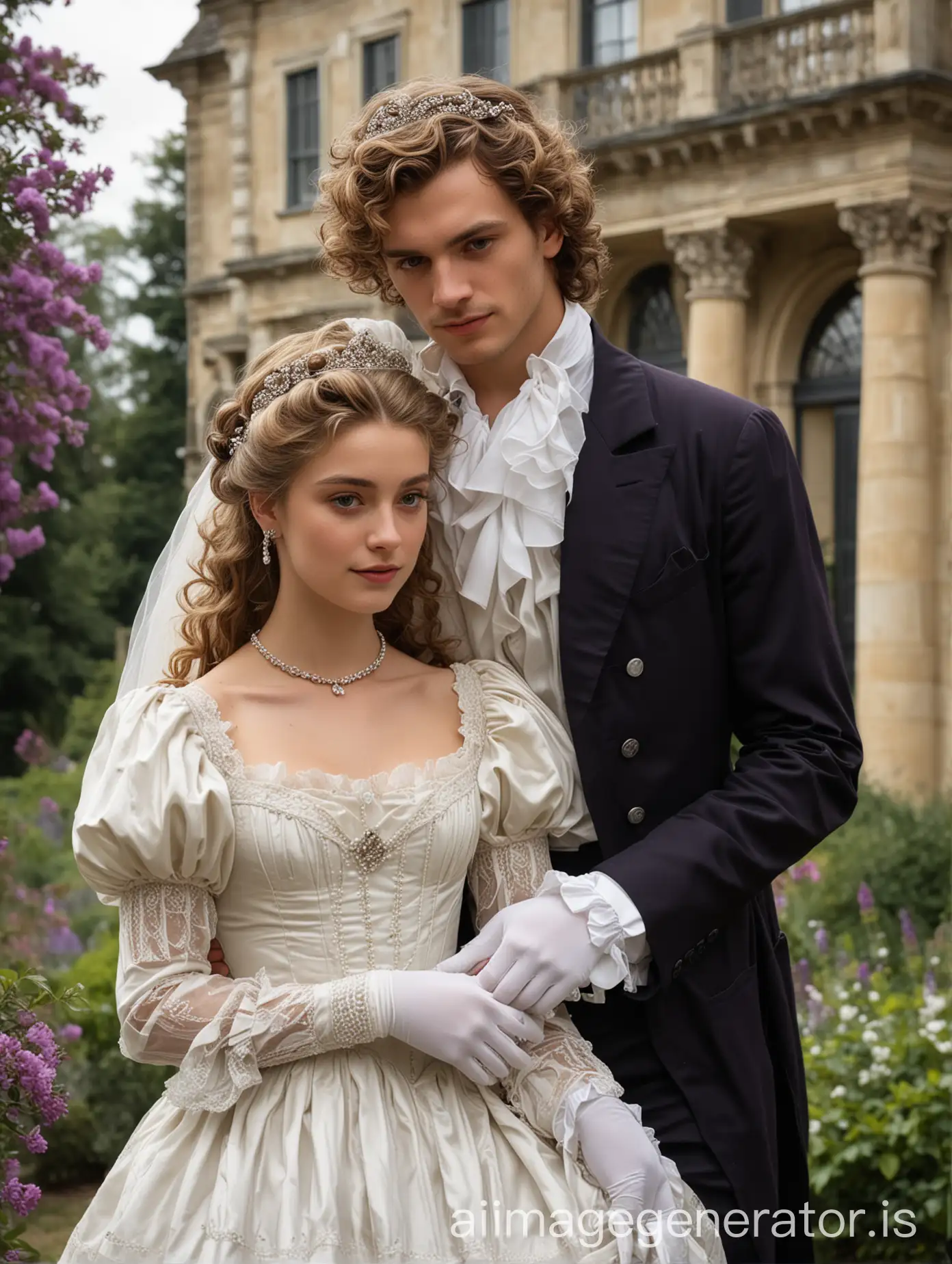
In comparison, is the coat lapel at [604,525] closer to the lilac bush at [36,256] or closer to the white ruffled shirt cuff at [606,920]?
the white ruffled shirt cuff at [606,920]

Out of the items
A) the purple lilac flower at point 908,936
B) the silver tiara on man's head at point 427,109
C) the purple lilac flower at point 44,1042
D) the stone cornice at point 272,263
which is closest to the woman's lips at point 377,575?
the silver tiara on man's head at point 427,109

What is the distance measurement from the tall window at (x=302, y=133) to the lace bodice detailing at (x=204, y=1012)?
18262mm

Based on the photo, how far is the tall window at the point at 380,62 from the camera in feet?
60.6

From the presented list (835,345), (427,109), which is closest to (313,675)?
(427,109)

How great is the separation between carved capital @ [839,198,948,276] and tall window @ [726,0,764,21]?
2676 millimetres

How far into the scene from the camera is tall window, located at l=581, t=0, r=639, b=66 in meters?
16.2

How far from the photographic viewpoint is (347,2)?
19.1 m

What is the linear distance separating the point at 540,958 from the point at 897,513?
39.4 ft

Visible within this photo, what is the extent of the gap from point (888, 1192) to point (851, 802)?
3247 millimetres

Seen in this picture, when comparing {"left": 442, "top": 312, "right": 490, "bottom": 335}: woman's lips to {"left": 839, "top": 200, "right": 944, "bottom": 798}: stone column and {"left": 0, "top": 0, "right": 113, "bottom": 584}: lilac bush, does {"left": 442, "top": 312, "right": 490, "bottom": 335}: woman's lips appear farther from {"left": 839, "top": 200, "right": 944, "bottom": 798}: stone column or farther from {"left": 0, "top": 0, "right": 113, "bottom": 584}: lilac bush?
{"left": 839, "top": 200, "right": 944, "bottom": 798}: stone column

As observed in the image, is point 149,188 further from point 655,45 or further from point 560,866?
point 560,866

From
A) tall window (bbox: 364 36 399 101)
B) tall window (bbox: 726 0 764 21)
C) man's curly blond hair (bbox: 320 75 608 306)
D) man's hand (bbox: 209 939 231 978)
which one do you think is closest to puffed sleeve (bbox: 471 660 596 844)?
man's hand (bbox: 209 939 231 978)

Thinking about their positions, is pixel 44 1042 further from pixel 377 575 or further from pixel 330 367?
pixel 330 367

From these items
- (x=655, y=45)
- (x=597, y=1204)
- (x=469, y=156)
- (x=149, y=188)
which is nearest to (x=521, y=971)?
(x=597, y=1204)
